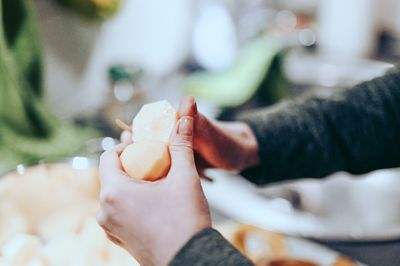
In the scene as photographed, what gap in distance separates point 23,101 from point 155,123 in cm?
39

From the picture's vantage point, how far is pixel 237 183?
3.15 ft

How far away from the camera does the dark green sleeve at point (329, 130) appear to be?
0.75 m

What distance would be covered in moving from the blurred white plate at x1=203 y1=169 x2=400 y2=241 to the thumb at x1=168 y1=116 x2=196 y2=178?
310mm

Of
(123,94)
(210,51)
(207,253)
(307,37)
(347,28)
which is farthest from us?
(307,37)

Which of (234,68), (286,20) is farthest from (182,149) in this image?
(286,20)

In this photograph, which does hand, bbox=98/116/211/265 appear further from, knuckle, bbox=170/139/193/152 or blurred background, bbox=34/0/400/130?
blurred background, bbox=34/0/400/130

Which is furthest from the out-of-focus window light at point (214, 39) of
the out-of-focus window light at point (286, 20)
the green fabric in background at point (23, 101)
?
the green fabric in background at point (23, 101)

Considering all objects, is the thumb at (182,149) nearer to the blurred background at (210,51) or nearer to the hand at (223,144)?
the hand at (223,144)

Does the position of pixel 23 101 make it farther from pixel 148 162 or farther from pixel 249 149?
pixel 148 162

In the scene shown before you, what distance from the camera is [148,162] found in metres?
0.49

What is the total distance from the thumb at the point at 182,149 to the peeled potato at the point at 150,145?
0.01 metres

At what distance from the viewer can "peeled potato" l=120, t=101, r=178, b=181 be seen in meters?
0.49

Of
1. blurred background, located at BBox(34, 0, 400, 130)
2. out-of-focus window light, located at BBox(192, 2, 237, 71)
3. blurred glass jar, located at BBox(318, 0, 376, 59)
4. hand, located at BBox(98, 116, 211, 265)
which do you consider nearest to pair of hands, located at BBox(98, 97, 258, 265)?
hand, located at BBox(98, 116, 211, 265)

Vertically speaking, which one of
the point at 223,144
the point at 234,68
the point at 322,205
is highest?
the point at 223,144
